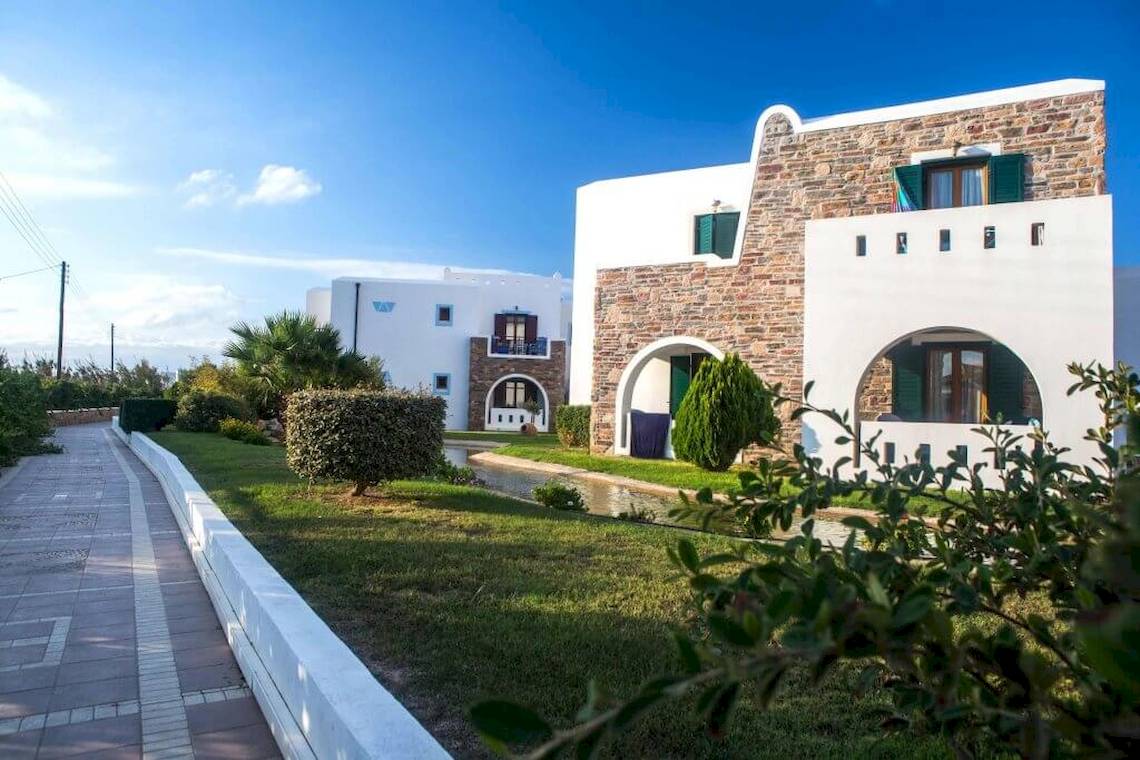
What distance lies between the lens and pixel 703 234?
20.3 m

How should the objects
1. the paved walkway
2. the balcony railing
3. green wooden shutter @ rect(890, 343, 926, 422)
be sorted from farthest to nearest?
the balcony railing < green wooden shutter @ rect(890, 343, 926, 422) < the paved walkway

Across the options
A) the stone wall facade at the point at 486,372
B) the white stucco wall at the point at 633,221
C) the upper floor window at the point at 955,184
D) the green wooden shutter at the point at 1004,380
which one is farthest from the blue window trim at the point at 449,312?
the green wooden shutter at the point at 1004,380

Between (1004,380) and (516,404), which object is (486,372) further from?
(1004,380)

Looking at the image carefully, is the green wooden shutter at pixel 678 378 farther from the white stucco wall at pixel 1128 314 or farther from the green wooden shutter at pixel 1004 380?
the white stucco wall at pixel 1128 314

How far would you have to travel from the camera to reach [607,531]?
7.90m

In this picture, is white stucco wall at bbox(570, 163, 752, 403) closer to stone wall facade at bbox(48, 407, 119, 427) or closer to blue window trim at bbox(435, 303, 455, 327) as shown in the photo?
blue window trim at bbox(435, 303, 455, 327)

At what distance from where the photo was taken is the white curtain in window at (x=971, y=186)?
575 inches

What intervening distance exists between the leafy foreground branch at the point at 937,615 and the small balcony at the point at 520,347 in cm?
3177

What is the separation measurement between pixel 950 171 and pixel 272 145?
40.0 feet

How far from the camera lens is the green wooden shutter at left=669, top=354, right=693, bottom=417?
19.1 meters

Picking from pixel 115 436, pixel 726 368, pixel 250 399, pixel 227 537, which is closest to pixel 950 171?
pixel 726 368

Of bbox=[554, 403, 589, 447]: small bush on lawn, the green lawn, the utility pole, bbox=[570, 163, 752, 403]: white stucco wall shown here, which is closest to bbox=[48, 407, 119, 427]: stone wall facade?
the utility pole

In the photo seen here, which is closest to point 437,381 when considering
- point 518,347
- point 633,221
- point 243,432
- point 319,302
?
point 518,347

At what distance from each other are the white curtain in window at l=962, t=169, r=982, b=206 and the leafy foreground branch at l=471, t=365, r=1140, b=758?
45.5 feet
